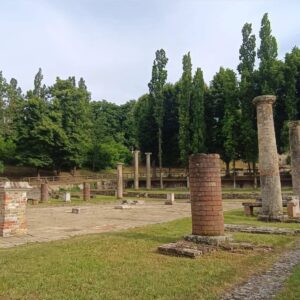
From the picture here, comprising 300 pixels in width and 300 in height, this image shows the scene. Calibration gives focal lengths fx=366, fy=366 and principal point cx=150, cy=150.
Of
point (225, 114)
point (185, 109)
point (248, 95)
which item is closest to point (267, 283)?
point (248, 95)

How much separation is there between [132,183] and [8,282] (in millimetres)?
43444

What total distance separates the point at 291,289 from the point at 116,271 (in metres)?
2.78

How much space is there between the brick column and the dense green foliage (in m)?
28.7

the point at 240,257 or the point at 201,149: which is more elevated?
the point at 201,149

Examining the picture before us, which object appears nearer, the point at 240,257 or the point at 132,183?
the point at 240,257

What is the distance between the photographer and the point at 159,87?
4669 centimetres

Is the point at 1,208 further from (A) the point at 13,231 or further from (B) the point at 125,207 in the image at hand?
(B) the point at 125,207

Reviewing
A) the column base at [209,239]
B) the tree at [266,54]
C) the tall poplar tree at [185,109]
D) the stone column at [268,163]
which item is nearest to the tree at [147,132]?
the tall poplar tree at [185,109]

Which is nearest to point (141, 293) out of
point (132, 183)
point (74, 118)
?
point (132, 183)

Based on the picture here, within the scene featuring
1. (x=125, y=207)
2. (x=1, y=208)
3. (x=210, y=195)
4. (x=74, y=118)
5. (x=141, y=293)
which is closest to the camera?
(x=141, y=293)

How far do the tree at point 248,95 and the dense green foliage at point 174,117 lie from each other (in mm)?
96

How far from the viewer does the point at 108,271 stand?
6.21 metres

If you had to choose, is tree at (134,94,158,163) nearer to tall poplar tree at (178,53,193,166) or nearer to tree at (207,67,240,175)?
tall poplar tree at (178,53,193,166)

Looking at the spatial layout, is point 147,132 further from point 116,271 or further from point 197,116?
point 116,271
